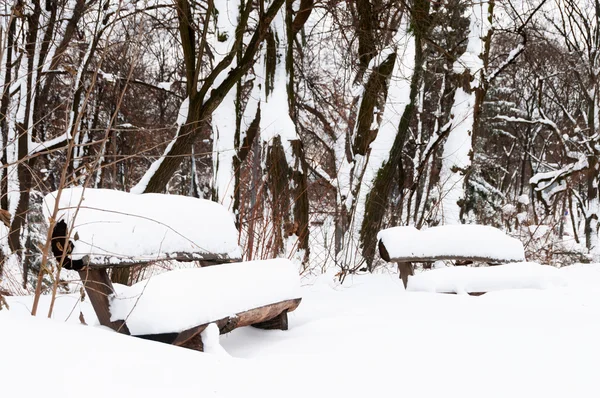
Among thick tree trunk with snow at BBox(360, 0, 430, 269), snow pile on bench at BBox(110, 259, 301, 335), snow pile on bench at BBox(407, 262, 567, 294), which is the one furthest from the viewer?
thick tree trunk with snow at BBox(360, 0, 430, 269)

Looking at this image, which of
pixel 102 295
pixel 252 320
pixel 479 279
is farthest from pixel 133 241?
pixel 479 279

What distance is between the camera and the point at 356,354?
264cm

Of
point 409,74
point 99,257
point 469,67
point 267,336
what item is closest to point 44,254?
point 99,257

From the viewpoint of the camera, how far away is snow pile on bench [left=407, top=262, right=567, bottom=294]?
4.26 m

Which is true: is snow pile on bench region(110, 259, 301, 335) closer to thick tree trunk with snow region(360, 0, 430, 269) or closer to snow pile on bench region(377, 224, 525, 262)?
snow pile on bench region(377, 224, 525, 262)

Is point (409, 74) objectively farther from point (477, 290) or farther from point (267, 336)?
point (267, 336)

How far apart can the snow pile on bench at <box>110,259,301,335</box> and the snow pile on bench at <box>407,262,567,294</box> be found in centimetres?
155

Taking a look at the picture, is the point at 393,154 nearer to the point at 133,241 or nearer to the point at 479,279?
the point at 479,279

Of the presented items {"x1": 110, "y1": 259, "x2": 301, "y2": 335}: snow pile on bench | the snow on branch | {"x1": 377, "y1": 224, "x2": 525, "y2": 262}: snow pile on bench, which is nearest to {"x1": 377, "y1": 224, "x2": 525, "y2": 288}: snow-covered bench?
{"x1": 377, "y1": 224, "x2": 525, "y2": 262}: snow pile on bench

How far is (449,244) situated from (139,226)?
9.35 ft

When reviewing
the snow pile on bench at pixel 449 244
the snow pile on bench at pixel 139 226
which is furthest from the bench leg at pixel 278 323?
the snow pile on bench at pixel 449 244

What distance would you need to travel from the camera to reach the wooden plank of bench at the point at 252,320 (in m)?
2.48

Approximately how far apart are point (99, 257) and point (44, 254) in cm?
29

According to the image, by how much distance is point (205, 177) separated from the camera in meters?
24.4
